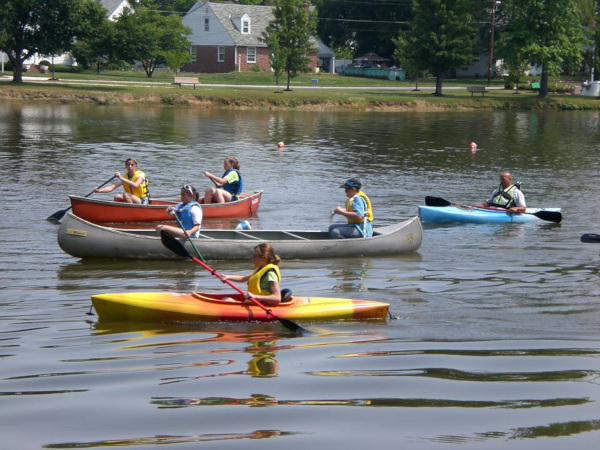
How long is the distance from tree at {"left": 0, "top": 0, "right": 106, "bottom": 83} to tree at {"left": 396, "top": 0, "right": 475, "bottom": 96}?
23.1m

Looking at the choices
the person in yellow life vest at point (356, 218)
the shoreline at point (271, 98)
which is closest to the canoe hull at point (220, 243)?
the person in yellow life vest at point (356, 218)

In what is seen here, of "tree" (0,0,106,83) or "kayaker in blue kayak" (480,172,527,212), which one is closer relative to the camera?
"kayaker in blue kayak" (480,172,527,212)

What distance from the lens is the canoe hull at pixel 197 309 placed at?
39.1 ft

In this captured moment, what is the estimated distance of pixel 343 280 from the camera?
49.7 ft

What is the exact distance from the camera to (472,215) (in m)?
20.8

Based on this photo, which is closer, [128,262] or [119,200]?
[128,262]

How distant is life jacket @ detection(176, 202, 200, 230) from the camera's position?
623 inches

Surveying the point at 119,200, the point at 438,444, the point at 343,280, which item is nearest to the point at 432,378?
the point at 438,444

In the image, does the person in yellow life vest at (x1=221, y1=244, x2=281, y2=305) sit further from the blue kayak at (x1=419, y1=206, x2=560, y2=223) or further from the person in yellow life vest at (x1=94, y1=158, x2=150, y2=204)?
the blue kayak at (x1=419, y1=206, x2=560, y2=223)

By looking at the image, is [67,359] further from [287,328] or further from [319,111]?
[319,111]

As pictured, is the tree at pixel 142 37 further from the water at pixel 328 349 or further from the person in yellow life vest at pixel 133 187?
the person in yellow life vest at pixel 133 187

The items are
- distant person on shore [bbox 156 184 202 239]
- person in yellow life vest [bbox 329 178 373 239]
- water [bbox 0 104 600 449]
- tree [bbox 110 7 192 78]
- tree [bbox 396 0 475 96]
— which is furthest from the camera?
tree [bbox 396 0 475 96]

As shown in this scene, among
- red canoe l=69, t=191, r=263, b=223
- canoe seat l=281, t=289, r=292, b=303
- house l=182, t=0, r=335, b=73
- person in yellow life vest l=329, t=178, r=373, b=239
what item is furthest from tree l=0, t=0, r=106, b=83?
canoe seat l=281, t=289, r=292, b=303

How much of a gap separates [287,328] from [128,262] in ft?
17.3
